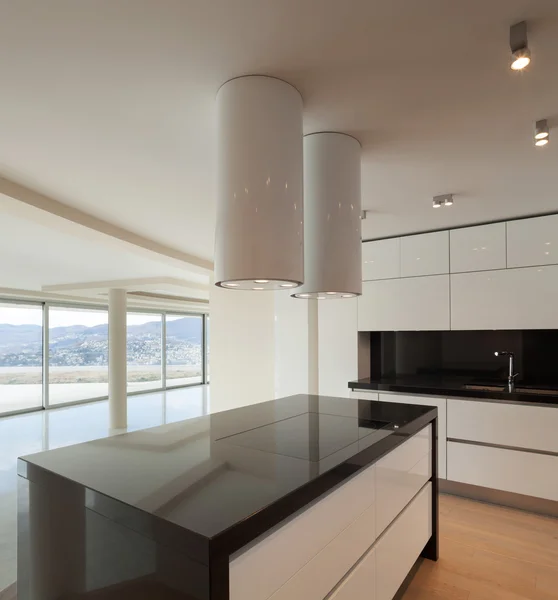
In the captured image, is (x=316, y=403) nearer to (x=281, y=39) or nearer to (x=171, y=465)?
Answer: (x=171, y=465)

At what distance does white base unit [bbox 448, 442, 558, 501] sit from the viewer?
10.3 feet

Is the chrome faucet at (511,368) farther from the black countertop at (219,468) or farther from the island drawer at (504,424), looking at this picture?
the black countertop at (219,468)

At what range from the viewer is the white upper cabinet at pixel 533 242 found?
3.33 m

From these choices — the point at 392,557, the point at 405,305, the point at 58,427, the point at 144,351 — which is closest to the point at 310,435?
the point at 392,557

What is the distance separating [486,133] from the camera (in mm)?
2070

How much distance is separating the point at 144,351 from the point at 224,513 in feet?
35.3

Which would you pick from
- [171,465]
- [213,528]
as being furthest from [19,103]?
[213,528]

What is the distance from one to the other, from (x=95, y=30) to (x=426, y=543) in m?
2.99

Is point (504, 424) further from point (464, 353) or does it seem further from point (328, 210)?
point (328, 210)

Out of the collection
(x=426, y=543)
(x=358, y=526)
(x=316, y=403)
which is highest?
(x=316, y=403)

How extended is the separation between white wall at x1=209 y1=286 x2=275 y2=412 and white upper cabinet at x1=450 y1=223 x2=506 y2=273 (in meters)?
2.29

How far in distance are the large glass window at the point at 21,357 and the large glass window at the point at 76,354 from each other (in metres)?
0.28

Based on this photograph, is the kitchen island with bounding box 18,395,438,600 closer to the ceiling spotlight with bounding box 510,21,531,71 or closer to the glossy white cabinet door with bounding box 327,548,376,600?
the glossy white cabinet door with bounding box 327,548,376,600

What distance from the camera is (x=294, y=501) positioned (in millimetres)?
1172
